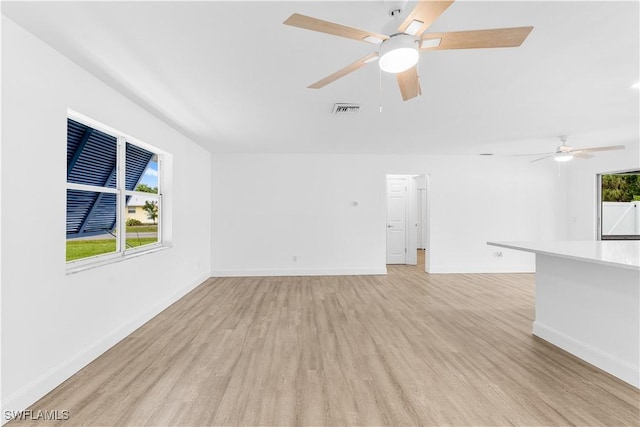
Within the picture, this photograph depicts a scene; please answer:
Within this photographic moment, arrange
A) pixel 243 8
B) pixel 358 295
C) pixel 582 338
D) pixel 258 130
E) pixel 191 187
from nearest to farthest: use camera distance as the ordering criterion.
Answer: pixel 243 8 → pixel 582 338 → pixel 258 130 → pixel 358 295 → pixel 191 187

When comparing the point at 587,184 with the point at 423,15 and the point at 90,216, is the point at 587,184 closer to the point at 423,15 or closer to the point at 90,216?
the point at 423,15

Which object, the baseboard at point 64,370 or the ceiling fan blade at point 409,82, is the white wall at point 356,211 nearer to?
the baseboard at point 64,370

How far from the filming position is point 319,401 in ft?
6.33

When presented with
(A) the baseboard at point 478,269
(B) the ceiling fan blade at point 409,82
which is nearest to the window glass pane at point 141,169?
(B) the ceiling fan blade at point 409,82

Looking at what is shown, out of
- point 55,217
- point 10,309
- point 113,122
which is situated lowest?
point 10,309

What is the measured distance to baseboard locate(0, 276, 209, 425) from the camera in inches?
70.4

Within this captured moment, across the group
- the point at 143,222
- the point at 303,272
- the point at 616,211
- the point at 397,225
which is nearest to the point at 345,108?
the point at 143,222

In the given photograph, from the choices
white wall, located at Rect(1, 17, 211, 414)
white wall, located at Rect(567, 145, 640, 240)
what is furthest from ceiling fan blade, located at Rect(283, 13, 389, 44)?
white wall, located at Rect(567, 145, 640, 240)

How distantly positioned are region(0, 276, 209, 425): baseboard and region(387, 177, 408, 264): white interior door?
17.4ft

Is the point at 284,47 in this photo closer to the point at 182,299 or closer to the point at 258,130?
the point at 258,130

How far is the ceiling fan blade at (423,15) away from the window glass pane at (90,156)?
2.83 m

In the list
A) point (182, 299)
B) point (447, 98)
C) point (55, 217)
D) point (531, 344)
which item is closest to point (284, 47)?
point (447, 98)

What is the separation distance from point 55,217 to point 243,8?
1.97 m

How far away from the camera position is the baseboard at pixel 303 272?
582cm
